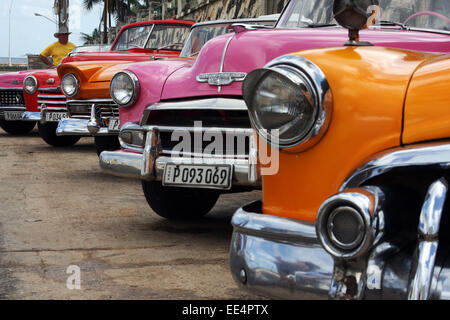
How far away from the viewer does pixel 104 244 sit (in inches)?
152

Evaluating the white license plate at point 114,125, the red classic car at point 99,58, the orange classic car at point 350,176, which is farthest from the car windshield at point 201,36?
the orange classic car at point 350,176

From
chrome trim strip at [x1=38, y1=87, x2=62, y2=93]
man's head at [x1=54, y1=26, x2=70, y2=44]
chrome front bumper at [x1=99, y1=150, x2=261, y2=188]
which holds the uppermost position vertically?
man's head at [x1=54, y1=26, x2=70, y2=44]

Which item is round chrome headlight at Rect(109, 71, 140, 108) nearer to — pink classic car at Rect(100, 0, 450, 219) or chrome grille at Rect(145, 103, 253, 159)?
pink classic car at Rect(100, 0, 450, 219)

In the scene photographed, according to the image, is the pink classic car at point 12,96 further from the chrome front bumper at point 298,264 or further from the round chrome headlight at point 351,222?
the round chrome headlight at point 351,222

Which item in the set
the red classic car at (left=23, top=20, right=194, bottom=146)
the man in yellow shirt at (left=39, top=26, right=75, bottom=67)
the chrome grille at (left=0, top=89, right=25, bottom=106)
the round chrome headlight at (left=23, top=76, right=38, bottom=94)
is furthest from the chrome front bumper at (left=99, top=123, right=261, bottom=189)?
the man in yellow shirt at (left=39, top=26, right=75, bottom=67)

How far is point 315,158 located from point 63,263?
1879mm

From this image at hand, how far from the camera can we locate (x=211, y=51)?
3961 mm

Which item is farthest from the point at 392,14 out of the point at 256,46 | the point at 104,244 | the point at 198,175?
the point at 104,244

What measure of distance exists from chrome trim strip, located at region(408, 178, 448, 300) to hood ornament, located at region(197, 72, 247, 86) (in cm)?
227

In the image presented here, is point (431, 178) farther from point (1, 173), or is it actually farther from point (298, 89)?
point (1, 173)

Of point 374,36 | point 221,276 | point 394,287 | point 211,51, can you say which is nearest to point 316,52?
point 394,287

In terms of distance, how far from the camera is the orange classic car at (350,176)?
160 centimetres

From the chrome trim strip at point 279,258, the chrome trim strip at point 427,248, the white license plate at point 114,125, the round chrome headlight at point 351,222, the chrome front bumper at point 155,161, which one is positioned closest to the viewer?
the chrome trim strip at point 427,248

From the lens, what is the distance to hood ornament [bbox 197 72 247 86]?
375 cm
